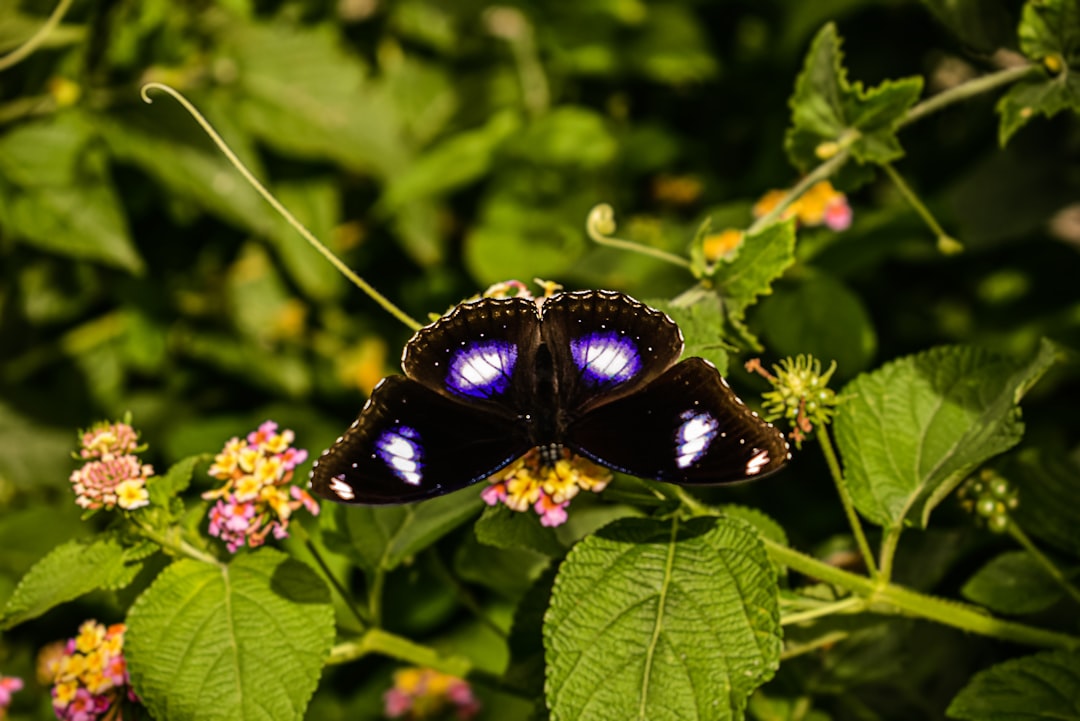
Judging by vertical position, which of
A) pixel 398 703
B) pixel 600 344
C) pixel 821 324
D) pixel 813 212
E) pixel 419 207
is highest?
pixel 419 207

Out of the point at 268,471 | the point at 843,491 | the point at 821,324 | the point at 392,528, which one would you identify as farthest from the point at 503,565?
the point at 821,324


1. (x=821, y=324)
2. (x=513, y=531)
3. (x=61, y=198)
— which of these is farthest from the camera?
(x=61, y=198)

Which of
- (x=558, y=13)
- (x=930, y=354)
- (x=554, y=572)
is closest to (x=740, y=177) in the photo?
(x=558, y=13)

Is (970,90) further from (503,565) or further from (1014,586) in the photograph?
(503,565)

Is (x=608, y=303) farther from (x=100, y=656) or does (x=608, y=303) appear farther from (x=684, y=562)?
(x=100, y=656)

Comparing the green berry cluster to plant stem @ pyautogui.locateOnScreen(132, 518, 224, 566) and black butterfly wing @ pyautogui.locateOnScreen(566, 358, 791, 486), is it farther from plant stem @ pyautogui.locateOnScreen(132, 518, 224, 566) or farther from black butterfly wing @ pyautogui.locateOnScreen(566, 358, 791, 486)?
plant stem @ pyautogui.locateOnScreen(132, 518, 224, 566)

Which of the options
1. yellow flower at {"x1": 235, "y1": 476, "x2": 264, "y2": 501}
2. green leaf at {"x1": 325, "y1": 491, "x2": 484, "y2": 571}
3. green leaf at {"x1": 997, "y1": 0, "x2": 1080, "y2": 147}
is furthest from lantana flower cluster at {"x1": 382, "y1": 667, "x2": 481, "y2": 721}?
green leaf at {"x1": 997, "y1": 0, "x2": 1080, "y2": 147}
